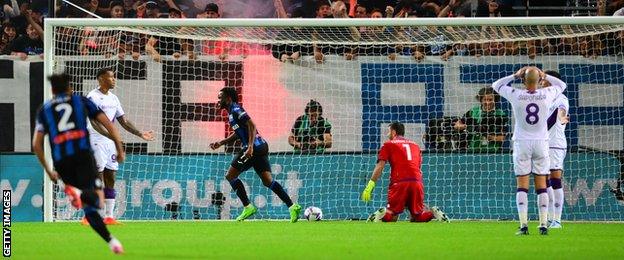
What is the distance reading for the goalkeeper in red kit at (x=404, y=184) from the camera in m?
19.5

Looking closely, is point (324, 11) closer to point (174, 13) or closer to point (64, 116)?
point (174, 13)

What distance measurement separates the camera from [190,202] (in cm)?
2084

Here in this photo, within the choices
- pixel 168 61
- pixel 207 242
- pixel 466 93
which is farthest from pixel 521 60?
pixel 207 242

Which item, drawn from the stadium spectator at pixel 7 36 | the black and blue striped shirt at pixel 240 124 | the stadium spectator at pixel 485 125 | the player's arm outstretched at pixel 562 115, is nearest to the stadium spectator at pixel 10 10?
the stadium spectator at pixel 7 36

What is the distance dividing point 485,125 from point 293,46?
140 inches

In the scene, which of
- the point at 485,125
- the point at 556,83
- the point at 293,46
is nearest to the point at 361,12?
the point at 293,46

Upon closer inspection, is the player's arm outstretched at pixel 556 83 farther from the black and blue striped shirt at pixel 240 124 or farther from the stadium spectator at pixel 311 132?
the stadium spectator at pixel 311 132

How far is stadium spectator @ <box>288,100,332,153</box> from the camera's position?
20969 mm

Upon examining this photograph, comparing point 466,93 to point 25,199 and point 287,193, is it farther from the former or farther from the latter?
point 25,199

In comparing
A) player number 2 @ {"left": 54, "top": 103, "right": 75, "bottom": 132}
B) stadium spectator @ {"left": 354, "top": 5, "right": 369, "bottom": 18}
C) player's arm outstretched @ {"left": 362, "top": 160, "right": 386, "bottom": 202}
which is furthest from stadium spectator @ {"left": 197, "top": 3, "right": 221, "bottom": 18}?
player number 2 @ {"left": 54, "top": 103, "right": 75, "bottom": 132}

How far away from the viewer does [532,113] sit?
15.5 meters

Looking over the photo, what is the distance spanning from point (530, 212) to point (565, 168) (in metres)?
0.91

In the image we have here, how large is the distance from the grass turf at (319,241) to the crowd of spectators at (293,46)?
3787 mm

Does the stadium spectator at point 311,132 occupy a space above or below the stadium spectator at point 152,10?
below
